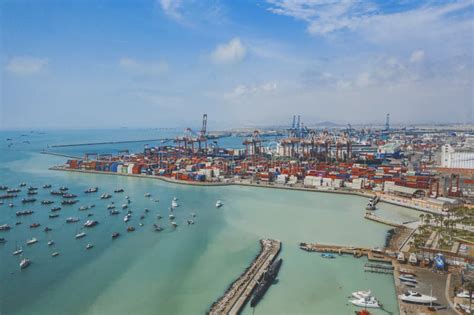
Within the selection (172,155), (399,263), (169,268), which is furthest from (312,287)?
(172,155)

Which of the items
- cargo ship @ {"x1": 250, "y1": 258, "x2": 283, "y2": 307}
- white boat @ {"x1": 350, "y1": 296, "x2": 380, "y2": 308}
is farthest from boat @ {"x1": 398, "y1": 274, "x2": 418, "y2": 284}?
cargo ship @ {"x1": 250, "y1": 258, "x2": 283, "y2": 307}

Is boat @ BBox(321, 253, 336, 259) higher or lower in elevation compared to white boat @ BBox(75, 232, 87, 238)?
higher

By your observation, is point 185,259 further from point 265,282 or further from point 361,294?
point 361,294

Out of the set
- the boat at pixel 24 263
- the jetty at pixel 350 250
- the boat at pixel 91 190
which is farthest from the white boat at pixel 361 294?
the boat at pixel 91 190

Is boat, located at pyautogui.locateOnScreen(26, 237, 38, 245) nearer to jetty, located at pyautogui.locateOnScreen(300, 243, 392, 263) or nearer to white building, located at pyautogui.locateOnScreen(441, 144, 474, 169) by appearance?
jetty, located at pyautogui.locateOnScreen(300, 243, 392, 263)

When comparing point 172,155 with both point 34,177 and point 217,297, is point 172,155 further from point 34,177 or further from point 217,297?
point 217,297

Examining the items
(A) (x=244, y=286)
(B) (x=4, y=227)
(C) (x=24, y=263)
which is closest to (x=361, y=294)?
(A) (x=244, y=286)
